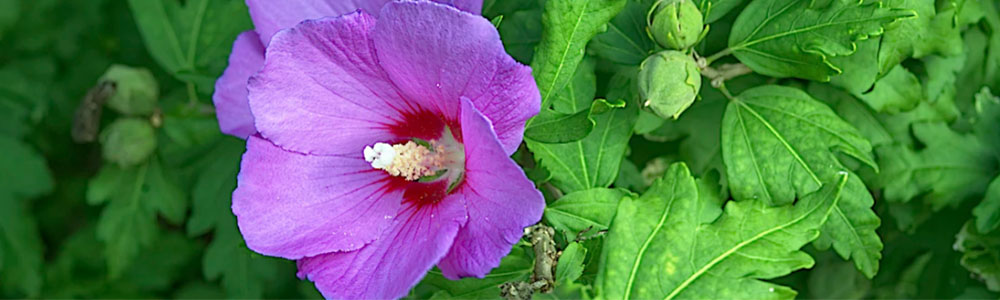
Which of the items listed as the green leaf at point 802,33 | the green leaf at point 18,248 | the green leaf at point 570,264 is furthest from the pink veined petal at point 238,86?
the green leaf at point 18,248

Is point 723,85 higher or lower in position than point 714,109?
higher

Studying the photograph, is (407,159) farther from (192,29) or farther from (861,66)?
(192,29)

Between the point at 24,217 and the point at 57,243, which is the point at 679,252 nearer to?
the point at 24,217

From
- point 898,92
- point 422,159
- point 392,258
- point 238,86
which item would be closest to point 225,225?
point 238,86

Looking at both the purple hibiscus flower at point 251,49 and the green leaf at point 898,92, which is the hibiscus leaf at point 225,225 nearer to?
the purple hibiscus flower at point 251,49

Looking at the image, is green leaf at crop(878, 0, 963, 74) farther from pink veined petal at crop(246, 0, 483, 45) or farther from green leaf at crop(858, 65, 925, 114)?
pink veined petal at crop(246, 0, 483, 45)

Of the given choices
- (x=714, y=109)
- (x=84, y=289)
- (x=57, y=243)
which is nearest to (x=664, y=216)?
(x=714, y=109)
